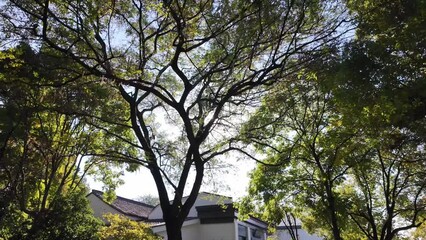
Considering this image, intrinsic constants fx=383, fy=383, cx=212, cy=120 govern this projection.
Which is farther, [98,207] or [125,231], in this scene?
[98,207]

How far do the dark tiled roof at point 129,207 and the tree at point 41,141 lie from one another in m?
8.71

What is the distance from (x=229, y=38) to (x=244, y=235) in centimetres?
1260

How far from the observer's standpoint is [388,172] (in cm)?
1280

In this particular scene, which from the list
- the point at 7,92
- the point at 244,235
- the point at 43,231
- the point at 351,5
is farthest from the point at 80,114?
the point at 244,235

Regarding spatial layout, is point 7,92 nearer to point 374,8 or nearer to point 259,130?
point 259,130

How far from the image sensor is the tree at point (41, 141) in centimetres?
809

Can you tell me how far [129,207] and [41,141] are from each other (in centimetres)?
1193

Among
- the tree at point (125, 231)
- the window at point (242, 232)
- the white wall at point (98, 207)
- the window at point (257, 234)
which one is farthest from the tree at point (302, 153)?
the white wall at point (98, 207)

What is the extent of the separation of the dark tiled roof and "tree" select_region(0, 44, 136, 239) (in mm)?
8706

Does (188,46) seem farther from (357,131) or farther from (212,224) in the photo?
(212,224)

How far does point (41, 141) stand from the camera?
10.6 meters

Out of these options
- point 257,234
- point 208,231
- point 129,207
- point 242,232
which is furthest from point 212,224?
point 129,207

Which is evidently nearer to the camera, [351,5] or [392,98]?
[392,98]

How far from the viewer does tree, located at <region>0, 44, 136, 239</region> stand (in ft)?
26.5
